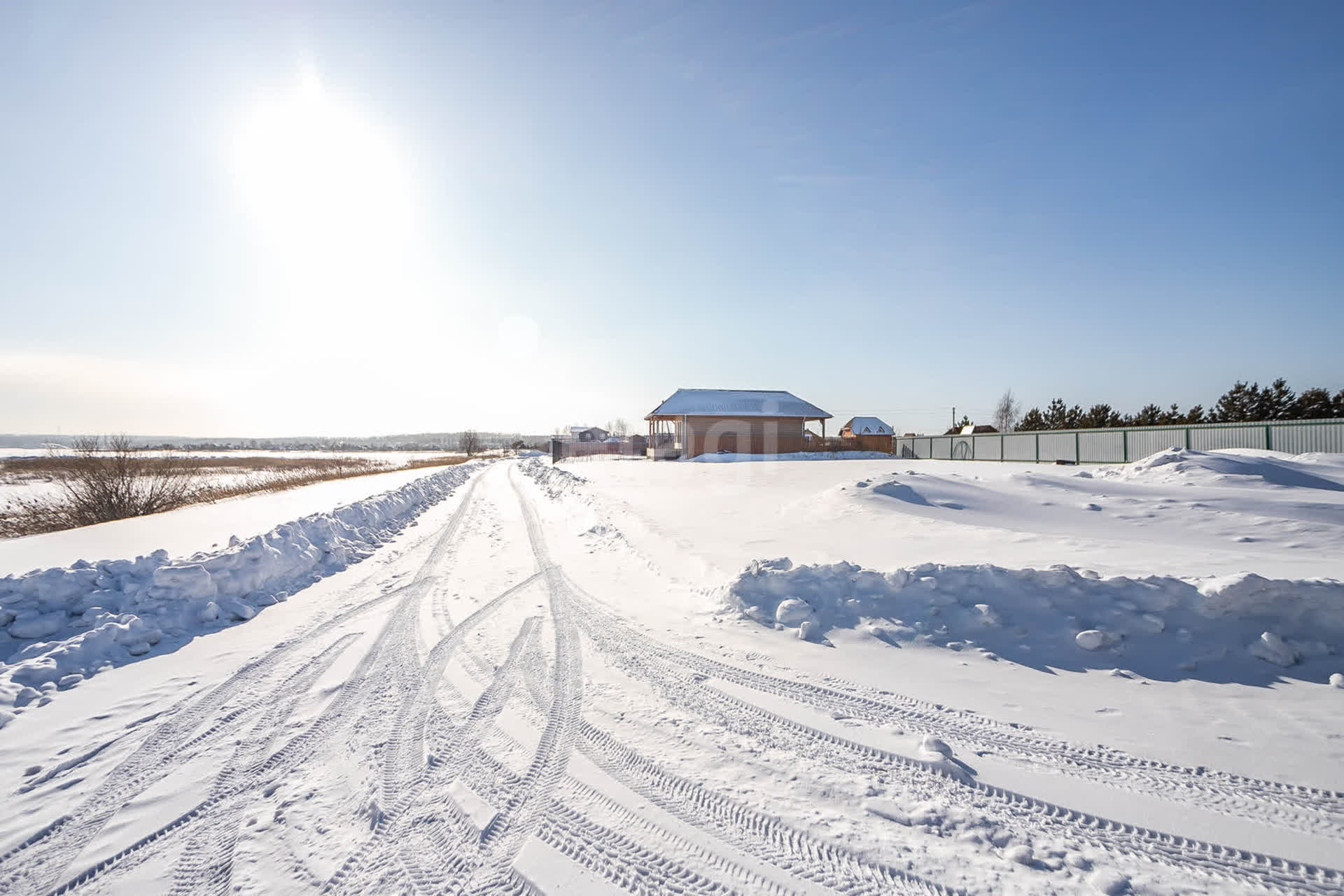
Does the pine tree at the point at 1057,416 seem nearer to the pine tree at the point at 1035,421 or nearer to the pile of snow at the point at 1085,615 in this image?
the pine tree at the point at 1035,421

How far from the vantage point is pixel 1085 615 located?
463cm

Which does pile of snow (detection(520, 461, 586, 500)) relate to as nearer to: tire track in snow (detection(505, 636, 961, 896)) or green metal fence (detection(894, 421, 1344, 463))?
tire track in snow (detection(505, 636, 961, 896))

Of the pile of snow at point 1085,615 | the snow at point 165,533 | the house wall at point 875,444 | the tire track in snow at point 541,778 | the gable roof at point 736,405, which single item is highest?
the gable roof at point 736,405

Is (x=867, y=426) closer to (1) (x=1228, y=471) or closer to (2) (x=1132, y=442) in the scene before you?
(2) (x=1132, y=442)

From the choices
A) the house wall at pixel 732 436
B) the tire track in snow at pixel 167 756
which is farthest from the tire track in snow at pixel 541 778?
the house wall at pixel 732 436

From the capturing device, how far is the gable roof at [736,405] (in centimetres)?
3562

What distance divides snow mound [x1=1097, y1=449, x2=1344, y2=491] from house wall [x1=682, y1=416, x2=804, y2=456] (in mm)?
23000

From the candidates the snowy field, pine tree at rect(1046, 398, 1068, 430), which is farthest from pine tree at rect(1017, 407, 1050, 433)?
the snowy field

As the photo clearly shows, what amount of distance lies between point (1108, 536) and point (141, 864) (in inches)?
404

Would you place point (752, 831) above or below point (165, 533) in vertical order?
below

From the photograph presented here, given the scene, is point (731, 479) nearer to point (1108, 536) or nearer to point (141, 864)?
point (1108, 536)

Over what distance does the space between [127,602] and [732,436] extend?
104 feet

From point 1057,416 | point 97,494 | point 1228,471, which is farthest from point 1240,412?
point 97,494

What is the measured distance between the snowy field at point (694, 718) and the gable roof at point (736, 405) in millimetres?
28064
